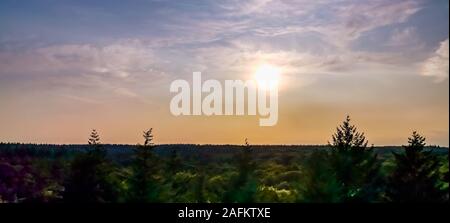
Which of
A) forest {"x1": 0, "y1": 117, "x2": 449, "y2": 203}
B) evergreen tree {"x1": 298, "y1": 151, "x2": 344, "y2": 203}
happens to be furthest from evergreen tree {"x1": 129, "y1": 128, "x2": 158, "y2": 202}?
evergreen tree {"x1": 298, "y1": 151, "x2": 344, "y2": 203}

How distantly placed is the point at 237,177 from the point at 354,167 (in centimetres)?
518

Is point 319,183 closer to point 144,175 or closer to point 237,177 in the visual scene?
point 237,177

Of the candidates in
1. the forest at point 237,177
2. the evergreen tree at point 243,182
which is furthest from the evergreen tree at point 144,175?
the evergreen tree at point 243,182

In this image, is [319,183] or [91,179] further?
[91,179]

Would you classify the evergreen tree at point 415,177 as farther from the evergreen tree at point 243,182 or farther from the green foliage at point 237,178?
the evergreen tree at point 243,182

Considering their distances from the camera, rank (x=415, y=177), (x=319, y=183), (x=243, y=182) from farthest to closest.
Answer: (x=415, y=177) → (x=243, y=182) → (x=319, y=183)

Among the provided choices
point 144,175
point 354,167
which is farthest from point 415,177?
point 144,175

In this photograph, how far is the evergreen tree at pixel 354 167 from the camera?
53.6 ft

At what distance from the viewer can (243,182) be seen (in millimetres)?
14688

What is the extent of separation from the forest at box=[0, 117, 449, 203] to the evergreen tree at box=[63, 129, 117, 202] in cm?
3

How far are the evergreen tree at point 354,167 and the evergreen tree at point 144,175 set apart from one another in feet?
18.7

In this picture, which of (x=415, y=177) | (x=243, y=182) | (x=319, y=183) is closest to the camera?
(x=319, y=183)
